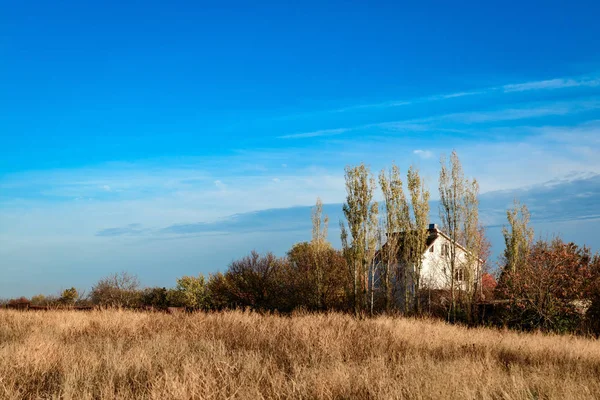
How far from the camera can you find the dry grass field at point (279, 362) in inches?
291

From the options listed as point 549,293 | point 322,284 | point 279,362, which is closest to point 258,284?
point 322,284

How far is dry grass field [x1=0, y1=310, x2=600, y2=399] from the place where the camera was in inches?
291

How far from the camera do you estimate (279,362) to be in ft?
31.7

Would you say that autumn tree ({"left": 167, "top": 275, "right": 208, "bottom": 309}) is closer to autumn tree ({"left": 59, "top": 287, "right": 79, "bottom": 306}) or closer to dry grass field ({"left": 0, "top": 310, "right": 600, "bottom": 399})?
autumn tree ({"left": 59, "top": 287, "right": 79, "bottom": 306})

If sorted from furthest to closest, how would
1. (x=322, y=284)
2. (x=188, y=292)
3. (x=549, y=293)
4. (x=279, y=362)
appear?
1. (x=188, y=292)
2. (x=322, y=284)
3. (x=549, y=293)
4. (x=279, y=362)

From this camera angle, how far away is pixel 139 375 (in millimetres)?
8547

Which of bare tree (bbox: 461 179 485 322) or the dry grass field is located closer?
the dry grass field

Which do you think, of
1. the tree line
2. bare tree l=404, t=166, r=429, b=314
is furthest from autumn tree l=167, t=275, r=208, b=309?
bare tree l=404, t=166, r=429, b=314

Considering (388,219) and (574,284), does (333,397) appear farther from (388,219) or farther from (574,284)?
(388,219)

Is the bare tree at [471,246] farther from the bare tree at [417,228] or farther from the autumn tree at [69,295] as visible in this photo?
the autumn tree at [69,295]

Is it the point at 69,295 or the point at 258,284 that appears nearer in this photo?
the point at 258,284

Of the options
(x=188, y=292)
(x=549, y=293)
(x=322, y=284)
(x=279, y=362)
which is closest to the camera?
(x=279, y=362)

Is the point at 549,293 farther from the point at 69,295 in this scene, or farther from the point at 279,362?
the point at 69,295

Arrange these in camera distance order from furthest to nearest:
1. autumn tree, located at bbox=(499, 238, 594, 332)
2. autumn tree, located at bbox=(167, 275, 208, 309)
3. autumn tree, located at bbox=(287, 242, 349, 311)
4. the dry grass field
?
autumn tree, located at bbox=(167, 275, 208, 309)
autumn tree, located at bbox=(287, 242, 349, 311)
autumn tree, located at bbox=(499, 238, 594, 332)
the dry grass field
